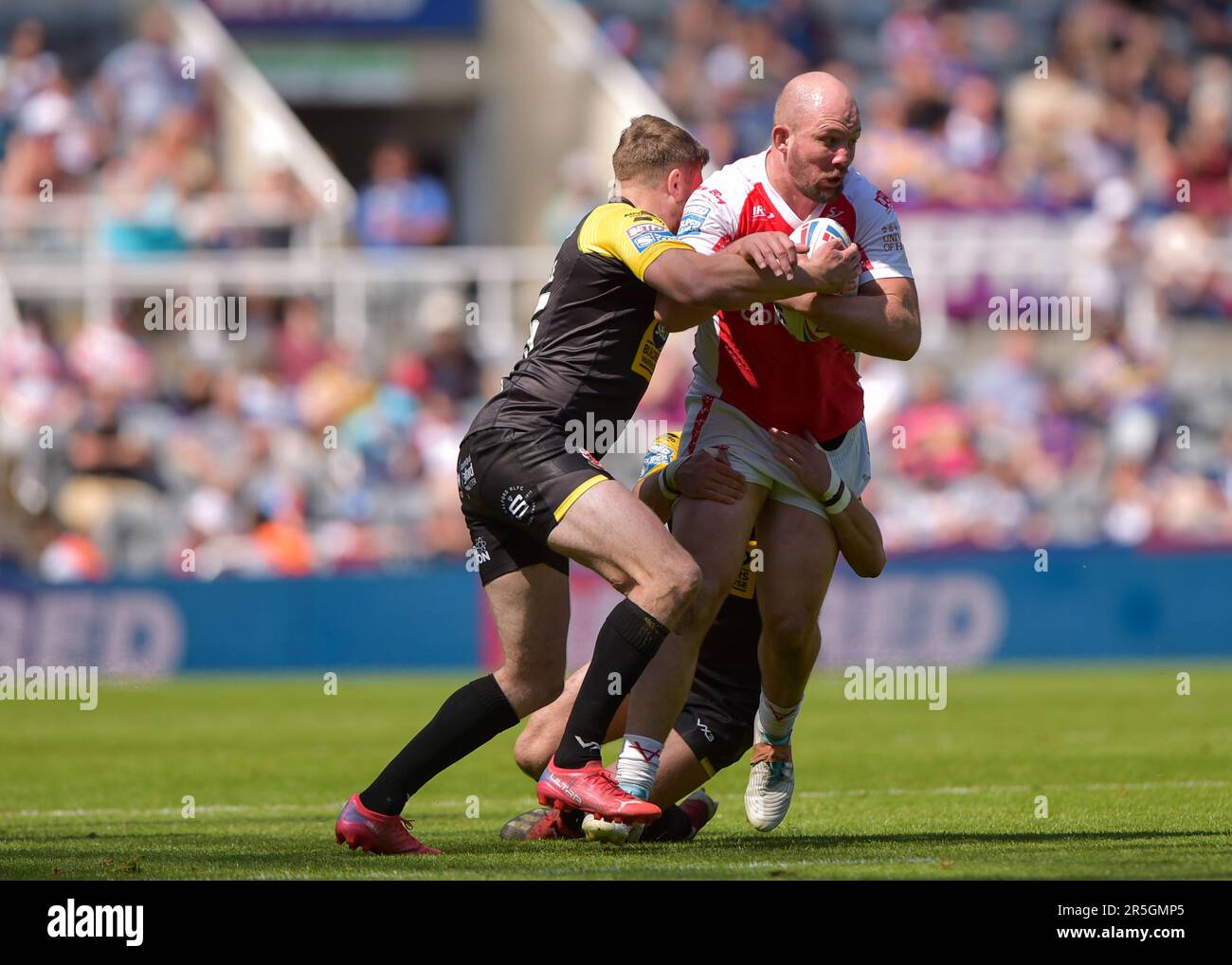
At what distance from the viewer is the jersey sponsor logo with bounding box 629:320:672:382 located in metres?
7.18

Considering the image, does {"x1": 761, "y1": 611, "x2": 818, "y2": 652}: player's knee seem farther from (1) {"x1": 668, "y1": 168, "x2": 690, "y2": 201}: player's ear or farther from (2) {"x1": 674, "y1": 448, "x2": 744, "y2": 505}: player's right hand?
(1) {"x1": 668, "y1": 168, "x2": 690, "y2": 201}: player's ear

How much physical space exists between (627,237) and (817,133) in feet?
2.81

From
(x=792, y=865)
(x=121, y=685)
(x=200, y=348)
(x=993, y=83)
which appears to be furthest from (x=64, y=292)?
(x=792, y=865)

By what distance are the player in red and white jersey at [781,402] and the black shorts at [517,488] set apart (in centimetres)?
61

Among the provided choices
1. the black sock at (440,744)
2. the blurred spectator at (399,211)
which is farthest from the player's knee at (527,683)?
the blurred spectator at (399,211)

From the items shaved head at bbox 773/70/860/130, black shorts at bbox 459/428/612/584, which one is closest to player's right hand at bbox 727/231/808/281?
shaved head at bbox 773/70/860/130

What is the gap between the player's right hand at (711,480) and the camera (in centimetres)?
739

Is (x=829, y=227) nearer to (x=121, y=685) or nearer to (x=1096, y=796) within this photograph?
(x=1096, y=796)

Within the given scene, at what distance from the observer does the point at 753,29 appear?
2373cm

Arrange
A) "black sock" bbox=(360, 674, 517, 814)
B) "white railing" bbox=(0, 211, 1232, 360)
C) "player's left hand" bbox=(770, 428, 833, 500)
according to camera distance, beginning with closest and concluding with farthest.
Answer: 1. "black sock" bbox=(360, 674, 517, 814)
2. "player's left hand" bbox=(770, 428, 833, 500)
3. "white railing" bbox=(0, 211, 1232, 360)

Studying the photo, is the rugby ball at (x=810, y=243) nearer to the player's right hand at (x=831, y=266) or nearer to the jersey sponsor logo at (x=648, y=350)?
the player's right hand at (x=831, y=266)

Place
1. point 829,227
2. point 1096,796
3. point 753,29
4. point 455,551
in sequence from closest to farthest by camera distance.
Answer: point 829,227 < point 1096,796 < point 455,551 < point 753,29

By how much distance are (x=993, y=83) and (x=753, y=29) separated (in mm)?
2968

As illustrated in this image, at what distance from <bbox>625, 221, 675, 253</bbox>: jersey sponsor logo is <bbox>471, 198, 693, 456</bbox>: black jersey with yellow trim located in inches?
1.8
